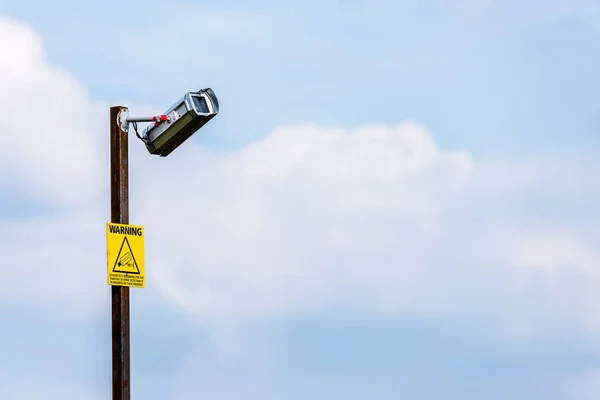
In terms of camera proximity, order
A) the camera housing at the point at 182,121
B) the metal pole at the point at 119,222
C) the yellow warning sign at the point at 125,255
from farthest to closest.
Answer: the metal pole at the point at 119,222 < the yellow warning sign at the point at 125,255 < the camera housing at the point at 182,121

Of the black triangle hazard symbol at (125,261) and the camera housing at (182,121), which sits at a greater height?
the camera housing at (182,121)

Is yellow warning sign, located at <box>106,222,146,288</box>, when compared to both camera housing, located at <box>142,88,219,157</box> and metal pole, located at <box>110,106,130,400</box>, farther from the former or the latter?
camera housing, located at <box>142,88,219,157</box>

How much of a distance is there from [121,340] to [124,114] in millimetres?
2587

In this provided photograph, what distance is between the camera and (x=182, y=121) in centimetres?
1009

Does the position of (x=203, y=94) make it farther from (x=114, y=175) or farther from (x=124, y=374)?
(x=124, y=374)

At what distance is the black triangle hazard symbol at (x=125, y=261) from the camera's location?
34.8 ft

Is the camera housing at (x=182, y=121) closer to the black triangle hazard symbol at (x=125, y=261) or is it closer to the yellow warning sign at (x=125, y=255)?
the yellow warning sign at (x=125, y=255)

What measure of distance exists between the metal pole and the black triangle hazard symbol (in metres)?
0.25

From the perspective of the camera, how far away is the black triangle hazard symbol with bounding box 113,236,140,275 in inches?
418

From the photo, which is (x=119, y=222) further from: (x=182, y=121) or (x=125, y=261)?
(x=182, y=121)

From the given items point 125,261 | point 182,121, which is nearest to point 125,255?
point 125,261

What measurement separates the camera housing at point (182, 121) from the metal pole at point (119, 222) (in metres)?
0.67

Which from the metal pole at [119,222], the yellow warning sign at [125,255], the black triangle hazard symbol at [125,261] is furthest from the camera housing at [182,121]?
the black triangle hazard symbol at [125,261]

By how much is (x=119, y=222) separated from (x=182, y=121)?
1553mm
